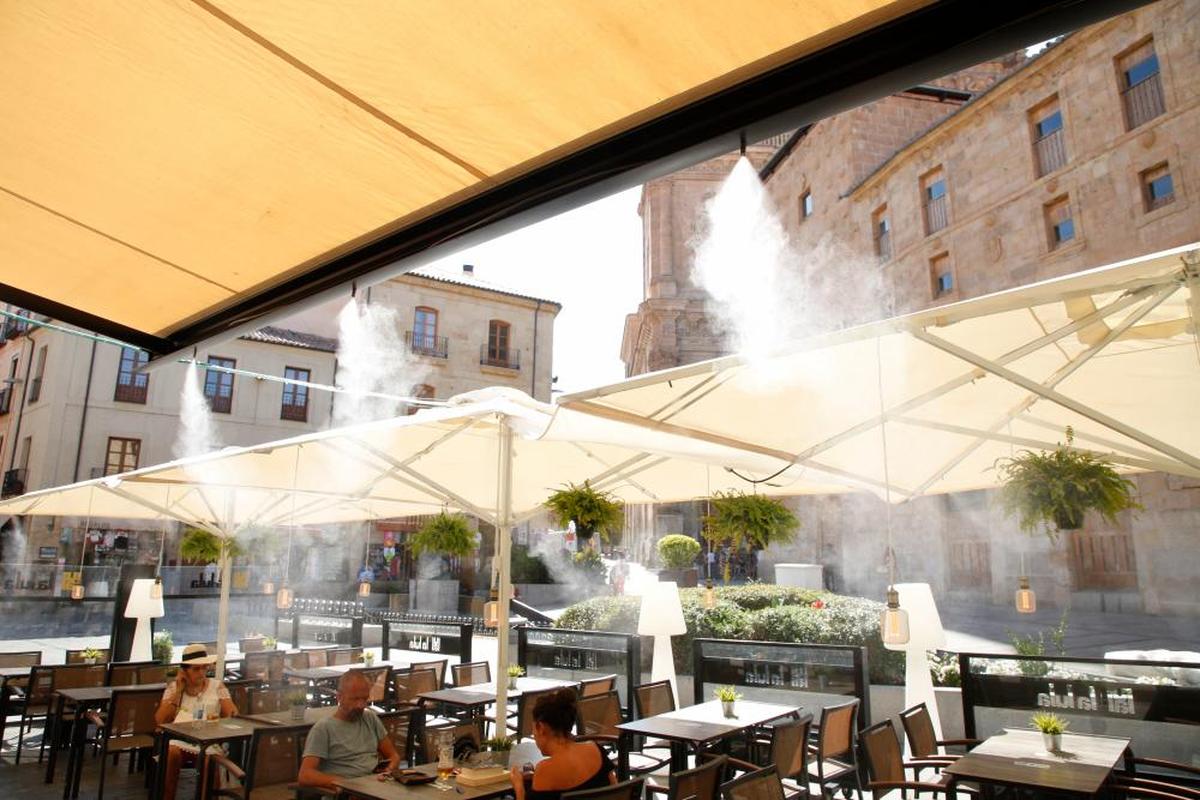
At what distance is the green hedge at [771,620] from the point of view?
9.21 metres

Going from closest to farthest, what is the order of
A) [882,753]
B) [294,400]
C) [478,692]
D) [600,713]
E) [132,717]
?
1. [882,753]
2. [132,717]
3. [600,713]
4. [478,692]
5. [294,400]

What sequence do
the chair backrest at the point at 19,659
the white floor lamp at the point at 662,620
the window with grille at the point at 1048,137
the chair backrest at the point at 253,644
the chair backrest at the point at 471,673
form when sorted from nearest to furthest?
the white floor lamp at the point at 662,620, the chair backrest at the point at 471,673, the chair backrest at the point at 19,659, the chair backrest at the point at 253,644, the window with grille at the point at 1048,137

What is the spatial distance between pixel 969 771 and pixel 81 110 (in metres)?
5.25

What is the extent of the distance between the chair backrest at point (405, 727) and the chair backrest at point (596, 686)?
6.16 feet

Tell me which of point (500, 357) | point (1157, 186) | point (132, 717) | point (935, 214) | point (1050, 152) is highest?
point (935, 214)

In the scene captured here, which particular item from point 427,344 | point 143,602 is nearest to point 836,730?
point 143,602

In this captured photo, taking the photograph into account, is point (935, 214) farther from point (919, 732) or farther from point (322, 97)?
point (322, 97)

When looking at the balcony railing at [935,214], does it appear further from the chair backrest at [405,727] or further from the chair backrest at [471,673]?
the chair backrest at [405,727]

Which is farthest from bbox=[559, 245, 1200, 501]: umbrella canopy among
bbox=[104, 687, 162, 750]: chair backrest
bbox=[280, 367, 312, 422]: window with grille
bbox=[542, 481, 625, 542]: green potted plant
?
bbox=[280, 367, 312, 422]: window with grille

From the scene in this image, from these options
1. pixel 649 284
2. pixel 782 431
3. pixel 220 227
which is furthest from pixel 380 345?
pixel 220 227

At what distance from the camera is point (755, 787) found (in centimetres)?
383

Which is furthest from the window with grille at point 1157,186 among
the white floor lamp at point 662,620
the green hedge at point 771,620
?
the white floor lamp at point 662,620

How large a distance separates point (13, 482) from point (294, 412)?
31.5 feet

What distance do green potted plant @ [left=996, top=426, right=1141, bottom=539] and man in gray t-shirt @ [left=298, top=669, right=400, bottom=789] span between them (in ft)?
13.6
